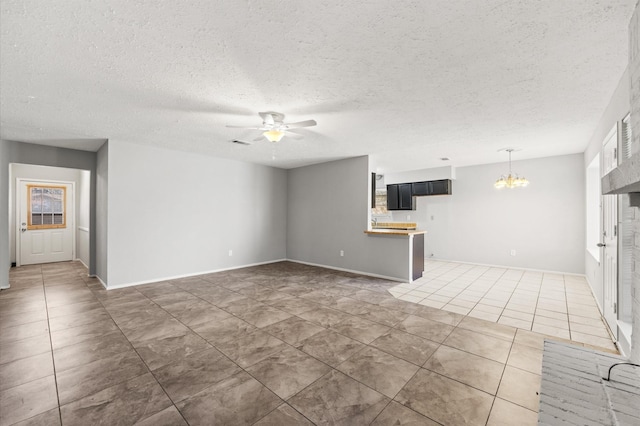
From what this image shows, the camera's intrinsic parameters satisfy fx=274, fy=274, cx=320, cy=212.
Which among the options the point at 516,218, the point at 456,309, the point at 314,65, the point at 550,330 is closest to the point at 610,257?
the point at 550,330

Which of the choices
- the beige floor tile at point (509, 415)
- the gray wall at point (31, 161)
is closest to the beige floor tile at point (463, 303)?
the beige floor tile at point (509, 415)

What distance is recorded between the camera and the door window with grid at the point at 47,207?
6.57 m

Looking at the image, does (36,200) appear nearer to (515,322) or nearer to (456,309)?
(456,309)

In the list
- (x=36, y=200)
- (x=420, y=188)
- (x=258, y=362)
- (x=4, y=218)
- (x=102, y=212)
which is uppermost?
(x=420, y=188)

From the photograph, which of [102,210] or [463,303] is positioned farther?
[102,210]

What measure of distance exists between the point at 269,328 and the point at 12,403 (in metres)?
Answer: 1.85

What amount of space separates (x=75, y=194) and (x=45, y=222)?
904 millimetres

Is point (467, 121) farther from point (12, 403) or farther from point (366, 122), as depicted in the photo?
point (12, 403)

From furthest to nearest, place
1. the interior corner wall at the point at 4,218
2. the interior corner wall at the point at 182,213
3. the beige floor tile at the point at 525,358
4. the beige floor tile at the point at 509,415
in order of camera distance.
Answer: the interior corner wall at the point at 182,213, the interior corner wall at the point at 4,218, the beige floor tile at the point at 525,358, the beige floor tile at the point at 509,415

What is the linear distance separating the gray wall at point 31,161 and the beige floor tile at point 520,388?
261 inches

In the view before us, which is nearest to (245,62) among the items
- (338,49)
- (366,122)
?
(338,49)

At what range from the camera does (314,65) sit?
7.30 feet

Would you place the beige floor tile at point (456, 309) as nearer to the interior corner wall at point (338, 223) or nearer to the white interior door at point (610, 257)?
the white interior door at point (610, 257)

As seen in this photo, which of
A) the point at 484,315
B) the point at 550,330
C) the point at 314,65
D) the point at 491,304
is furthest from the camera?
the point at 491,304
